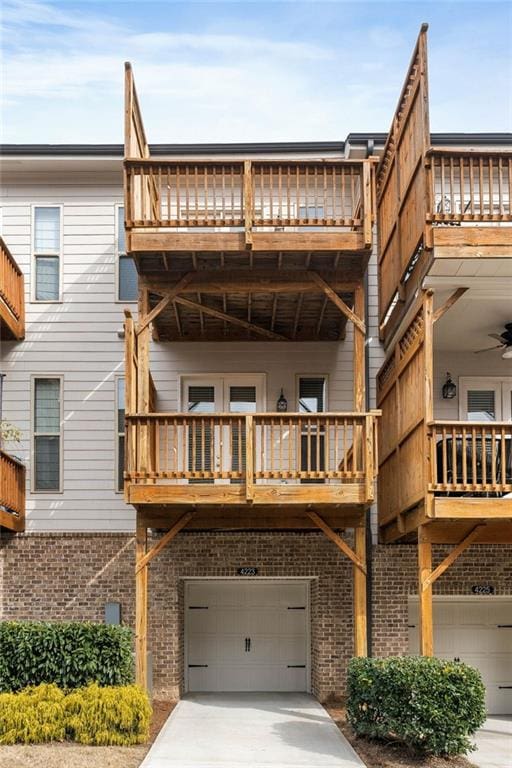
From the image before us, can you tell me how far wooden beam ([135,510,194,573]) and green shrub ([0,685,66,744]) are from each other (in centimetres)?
217

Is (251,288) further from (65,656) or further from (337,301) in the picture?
(65,656)

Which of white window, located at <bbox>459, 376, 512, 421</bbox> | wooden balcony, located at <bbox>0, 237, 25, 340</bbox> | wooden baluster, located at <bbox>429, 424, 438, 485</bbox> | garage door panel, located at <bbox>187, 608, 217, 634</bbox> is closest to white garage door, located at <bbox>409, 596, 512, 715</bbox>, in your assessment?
white window, located at <bbox>459, 376, 512, 421</bbox>

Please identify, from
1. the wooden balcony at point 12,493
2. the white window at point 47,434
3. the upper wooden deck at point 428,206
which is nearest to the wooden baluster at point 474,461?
the upper wooden deck at point 428,206

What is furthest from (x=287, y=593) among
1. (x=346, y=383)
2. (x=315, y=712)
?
(x=346, y=383)

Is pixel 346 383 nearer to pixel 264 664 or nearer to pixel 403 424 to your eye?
pixel 403 424

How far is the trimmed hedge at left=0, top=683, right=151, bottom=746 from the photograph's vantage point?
1157cm

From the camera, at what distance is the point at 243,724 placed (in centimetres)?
1305

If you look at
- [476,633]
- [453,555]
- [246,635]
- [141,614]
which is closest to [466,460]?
[453,555]

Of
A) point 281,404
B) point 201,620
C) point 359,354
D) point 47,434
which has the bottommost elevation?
point 201,620

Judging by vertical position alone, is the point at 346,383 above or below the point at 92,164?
below

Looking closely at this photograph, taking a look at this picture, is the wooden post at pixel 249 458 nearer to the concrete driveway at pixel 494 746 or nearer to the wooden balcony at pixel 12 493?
the wooden balcony at pixel 12 493

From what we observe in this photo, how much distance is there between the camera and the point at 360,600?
1334 centimetres

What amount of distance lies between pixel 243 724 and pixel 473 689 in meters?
3.41

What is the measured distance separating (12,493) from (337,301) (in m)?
5.73
